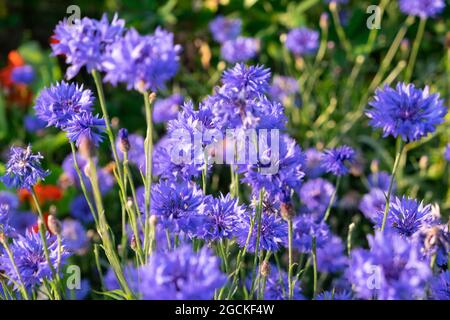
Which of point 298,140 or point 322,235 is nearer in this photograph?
point 322,235

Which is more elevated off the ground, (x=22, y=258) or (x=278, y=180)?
(x=278, y=180)

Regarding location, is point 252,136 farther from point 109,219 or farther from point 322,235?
point 109,219

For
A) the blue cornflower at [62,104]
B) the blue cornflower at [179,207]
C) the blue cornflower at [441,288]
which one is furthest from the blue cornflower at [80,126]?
the blue cornflower at [441,288]

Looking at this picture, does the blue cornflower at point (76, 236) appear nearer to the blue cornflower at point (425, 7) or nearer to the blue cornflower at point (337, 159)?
the blue cornflower at point (337, 159)

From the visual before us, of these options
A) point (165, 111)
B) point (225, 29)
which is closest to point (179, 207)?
point (165, 111)

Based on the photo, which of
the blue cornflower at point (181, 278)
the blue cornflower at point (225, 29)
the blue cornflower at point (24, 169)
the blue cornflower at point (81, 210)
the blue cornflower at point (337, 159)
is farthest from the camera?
the blue cornflower at point (225, 29)

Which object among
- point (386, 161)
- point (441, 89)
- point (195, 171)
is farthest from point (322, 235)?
point (441, 89)
